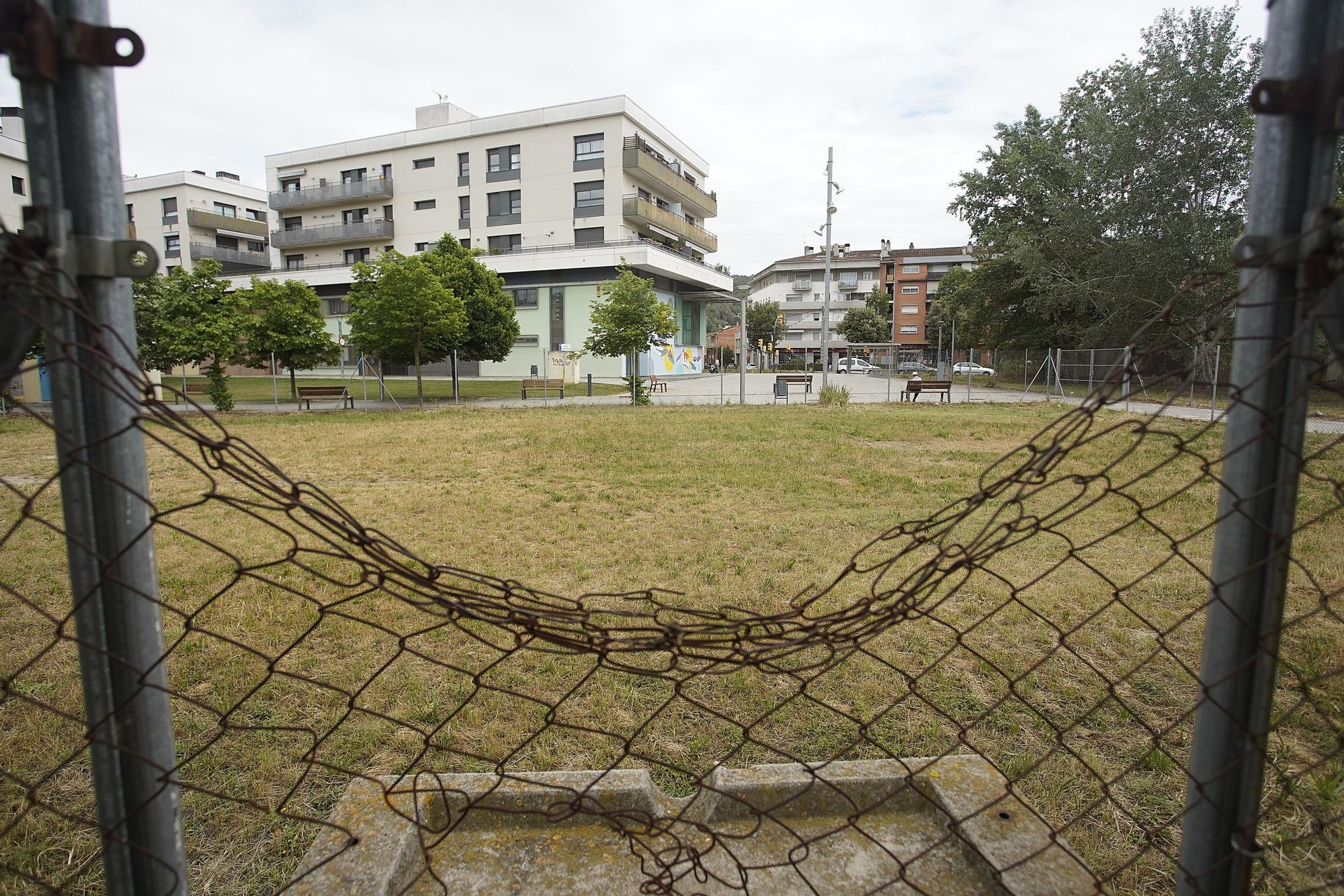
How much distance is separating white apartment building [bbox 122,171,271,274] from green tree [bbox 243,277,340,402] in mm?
37585

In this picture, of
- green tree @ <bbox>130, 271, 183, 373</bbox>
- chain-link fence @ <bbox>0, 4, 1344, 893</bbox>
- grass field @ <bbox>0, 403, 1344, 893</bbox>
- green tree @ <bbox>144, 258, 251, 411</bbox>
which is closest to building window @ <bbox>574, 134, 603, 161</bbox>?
green tree @ <bbox>130, 271, 183, 373</bbox>

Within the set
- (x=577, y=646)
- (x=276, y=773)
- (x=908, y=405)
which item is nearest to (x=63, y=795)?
(x=276, y=773)

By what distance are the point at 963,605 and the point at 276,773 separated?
3.48 meters

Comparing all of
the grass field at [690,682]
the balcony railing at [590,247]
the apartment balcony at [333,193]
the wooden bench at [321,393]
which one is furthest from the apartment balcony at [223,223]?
the grass field at [690,682]

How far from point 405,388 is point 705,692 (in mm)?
32634

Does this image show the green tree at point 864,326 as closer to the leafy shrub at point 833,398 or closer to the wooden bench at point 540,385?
the wooden bench at point 540,385

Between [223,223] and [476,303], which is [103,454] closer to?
[476,303]

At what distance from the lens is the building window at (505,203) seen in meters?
42.2

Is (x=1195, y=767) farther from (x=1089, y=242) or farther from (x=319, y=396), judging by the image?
(x=1089, y=242)

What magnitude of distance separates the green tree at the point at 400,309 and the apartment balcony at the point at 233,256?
38071 mm

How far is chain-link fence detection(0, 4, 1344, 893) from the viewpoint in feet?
3.93

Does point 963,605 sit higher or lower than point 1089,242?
lower

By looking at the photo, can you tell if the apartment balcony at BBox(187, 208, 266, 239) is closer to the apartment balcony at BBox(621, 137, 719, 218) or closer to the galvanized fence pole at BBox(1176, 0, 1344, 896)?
the apartment balcony at BBox(621, 137, 719, 218)

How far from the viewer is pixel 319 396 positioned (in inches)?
814
